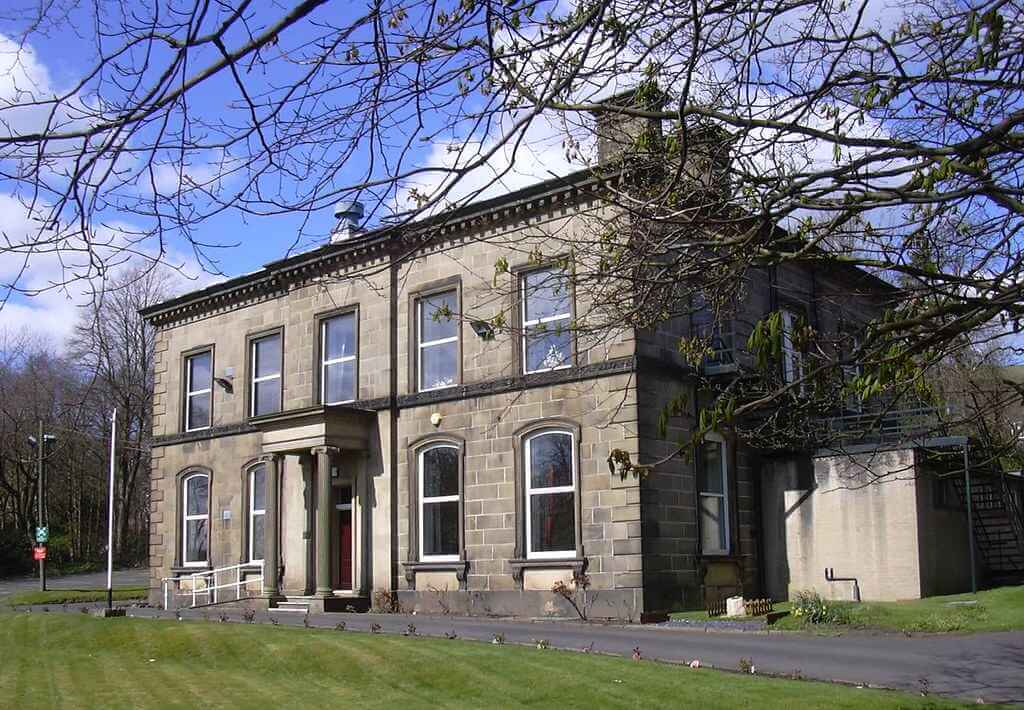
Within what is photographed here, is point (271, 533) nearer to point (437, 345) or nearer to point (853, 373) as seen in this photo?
point (437, 345)

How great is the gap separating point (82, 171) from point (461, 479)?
61.1 feet

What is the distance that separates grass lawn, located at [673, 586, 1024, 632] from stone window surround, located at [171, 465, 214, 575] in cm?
1522

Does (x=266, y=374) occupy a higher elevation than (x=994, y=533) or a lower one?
higher

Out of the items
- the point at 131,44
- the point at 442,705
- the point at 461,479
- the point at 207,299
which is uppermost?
the point at 207,299

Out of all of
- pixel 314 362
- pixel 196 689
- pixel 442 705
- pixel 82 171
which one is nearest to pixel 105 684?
pixel 196 689

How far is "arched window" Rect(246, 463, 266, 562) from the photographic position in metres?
29.3

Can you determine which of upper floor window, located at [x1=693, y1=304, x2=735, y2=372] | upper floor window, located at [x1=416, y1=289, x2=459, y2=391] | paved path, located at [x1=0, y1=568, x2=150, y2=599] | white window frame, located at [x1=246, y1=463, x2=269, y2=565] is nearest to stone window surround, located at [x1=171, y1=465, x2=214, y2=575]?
white window frame, located at [x1=246, y1=463, x2=269, y2=565]

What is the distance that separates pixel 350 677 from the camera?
42.6ft

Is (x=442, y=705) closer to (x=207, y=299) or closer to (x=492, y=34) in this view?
(x=492, y=34)

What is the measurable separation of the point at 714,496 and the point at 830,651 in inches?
324

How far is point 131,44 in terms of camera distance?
231 inches

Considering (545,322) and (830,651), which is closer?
(830,651)

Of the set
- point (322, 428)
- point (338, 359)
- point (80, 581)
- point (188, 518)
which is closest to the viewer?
point (322, 428)

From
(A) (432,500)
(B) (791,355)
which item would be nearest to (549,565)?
(A) (432,500)
